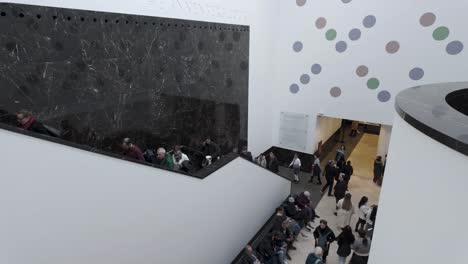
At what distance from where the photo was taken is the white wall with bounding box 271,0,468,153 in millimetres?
8000

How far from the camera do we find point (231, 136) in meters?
9.38

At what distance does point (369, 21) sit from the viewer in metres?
8.78

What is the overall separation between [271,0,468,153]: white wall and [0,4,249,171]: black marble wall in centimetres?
213

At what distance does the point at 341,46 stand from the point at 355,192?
475 centimetres

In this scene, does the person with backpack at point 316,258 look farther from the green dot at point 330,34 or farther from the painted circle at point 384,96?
the green dot at point 330,34

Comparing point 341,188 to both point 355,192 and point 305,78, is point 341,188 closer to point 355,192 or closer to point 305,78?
point 355,192

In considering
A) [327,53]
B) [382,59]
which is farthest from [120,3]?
[382,59]

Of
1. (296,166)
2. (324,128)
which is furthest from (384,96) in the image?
(296,166)

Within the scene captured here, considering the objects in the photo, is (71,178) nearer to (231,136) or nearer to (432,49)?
(231,136)

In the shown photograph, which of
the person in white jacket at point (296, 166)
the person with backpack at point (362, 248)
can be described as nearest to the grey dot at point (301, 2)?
the person in white jacket at point (296, 166)

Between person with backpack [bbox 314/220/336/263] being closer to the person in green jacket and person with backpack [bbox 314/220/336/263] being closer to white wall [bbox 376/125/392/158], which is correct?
the person in green jacket

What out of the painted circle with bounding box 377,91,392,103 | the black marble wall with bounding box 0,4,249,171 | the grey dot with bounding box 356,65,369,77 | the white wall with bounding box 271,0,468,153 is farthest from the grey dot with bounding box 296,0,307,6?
the painted circle with bounding box 377,91,392,103

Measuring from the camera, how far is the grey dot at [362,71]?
9.14 m

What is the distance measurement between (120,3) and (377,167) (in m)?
8.80
